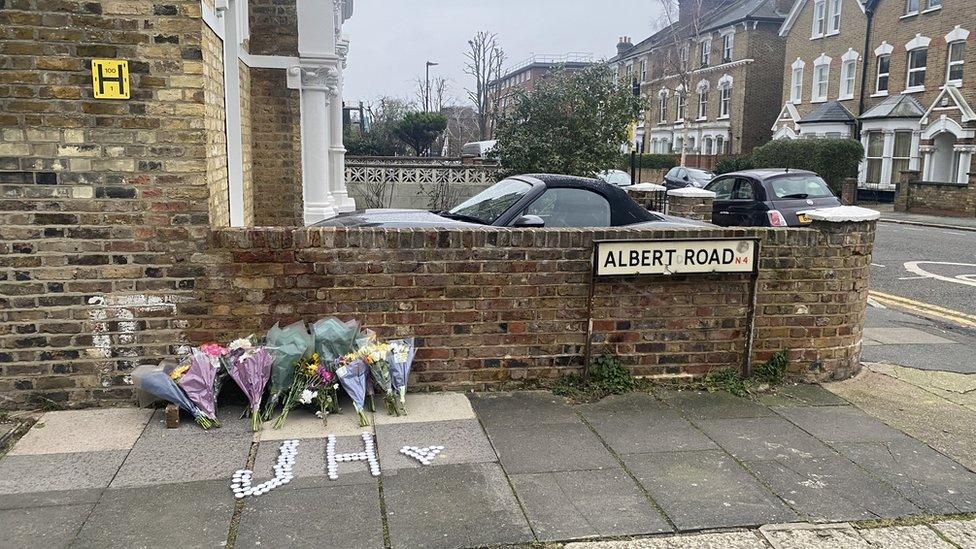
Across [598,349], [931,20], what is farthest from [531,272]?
[931,20]

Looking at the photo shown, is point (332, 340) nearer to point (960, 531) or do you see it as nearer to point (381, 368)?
point (381, 368)

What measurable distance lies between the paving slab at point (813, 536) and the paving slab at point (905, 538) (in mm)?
67

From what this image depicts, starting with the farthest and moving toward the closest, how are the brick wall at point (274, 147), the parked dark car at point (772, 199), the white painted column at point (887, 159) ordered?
the white painted column at point (887, 159), the parked dark car at point (772, 199), the brick wall at point (274, 147)

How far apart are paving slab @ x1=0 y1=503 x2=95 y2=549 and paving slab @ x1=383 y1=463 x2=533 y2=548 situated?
55.5 inches

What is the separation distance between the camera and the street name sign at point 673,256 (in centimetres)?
536

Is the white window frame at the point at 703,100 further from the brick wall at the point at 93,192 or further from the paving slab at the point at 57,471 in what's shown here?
the paving slab at the point at 57,471

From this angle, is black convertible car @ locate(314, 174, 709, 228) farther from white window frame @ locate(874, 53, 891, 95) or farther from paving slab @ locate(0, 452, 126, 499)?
white window frame @ locate(874, 53, 891, 95)

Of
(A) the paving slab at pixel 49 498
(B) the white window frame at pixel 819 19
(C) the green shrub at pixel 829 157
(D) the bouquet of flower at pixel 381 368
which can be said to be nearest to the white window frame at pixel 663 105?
(B) the white window frame at pixel 819 19

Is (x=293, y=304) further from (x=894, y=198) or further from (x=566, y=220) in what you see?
(x=894, y=198)

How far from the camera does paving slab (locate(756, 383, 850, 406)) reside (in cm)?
538

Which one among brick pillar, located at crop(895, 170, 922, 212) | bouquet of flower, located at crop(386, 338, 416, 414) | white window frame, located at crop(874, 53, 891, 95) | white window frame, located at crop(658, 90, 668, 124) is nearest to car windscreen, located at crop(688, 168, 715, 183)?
brick pillar, located at crop(895, 170, 922, 212)

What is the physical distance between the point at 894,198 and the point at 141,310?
30298mm

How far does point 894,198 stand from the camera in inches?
1141

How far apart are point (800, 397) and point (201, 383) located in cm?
418
